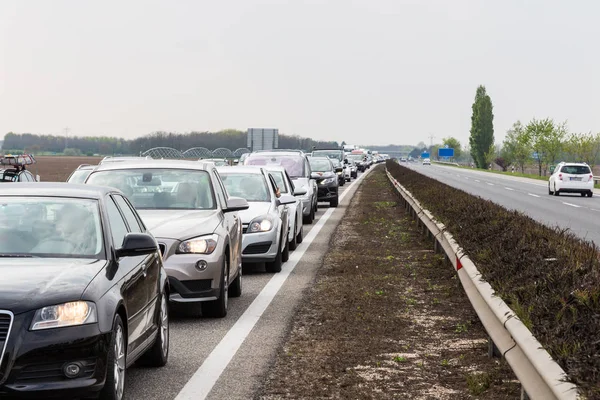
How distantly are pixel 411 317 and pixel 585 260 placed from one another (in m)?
2.45

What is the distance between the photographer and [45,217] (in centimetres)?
719

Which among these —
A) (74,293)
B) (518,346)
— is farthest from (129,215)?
(518,346)

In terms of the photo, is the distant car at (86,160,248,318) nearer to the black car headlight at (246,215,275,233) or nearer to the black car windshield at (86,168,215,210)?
the black car windshield at (86,168,215,210)

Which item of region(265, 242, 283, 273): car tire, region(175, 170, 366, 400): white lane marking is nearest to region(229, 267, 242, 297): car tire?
region(175, 170, 366, 400): white lane marking

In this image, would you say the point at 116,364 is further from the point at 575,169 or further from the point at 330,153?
the point at 330,153

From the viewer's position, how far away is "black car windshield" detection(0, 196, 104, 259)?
690 centimetres

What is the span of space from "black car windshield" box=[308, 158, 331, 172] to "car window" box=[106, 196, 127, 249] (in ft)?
93.7

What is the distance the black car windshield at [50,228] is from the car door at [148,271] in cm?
53

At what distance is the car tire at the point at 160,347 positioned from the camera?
8.03m

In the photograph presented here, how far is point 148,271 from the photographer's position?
762cm

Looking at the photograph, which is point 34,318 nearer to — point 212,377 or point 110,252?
point 110,252

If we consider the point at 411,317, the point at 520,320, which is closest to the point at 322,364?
the point at 520,320

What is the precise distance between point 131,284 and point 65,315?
1041 mm

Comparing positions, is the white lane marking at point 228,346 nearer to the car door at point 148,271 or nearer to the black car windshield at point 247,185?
the car door at point 148,271
